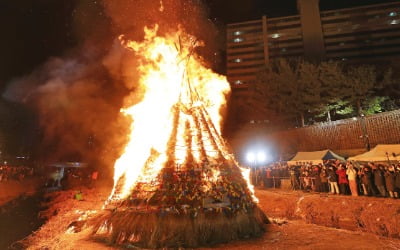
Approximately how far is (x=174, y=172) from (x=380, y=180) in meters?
11.3

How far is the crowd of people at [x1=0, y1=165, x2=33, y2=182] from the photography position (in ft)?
72.7

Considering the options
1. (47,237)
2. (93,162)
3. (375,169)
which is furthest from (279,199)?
(93,162)

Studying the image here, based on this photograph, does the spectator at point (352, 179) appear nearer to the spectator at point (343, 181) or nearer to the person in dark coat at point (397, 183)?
the spectator at point (343, 181)

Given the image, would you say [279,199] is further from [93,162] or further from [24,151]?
[24,151]

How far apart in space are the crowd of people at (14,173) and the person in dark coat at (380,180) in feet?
88.2

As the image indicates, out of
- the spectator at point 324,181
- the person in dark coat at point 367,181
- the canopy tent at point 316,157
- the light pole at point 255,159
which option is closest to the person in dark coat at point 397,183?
the person in dark coat at point 367,181

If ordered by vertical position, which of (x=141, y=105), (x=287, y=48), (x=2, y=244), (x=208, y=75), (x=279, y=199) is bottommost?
(x=2, y=244)

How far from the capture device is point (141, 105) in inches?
481

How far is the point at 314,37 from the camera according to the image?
68000 mm

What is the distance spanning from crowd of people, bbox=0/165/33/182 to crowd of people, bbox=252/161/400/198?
73.8ft

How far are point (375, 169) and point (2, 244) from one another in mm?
17548

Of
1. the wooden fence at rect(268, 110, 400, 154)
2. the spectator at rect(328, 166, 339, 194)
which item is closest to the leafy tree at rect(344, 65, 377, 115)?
the wooden fence at rect(268, 110, 400, 154)

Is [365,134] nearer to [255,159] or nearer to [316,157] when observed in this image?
[316,157]

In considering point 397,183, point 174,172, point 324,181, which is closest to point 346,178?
point 324,181
